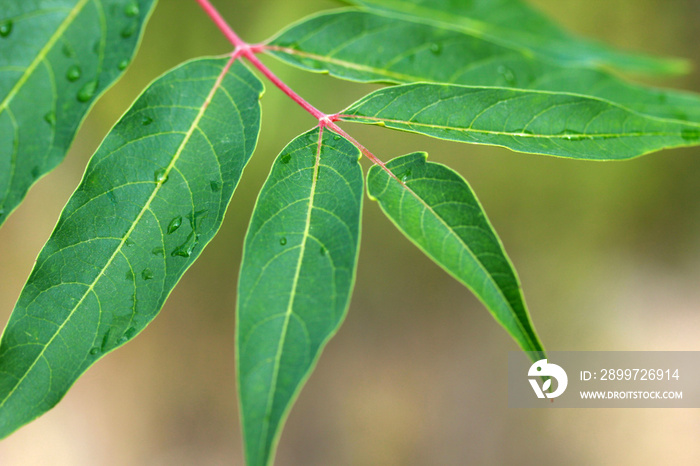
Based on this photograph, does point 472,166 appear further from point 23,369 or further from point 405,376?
point 23,369

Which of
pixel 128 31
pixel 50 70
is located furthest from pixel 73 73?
pixel 128 31

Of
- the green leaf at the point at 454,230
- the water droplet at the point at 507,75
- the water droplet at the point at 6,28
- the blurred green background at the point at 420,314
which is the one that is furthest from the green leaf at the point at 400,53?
the blurred green background at the point at 420,314

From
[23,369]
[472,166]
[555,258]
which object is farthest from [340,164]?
[555,258]

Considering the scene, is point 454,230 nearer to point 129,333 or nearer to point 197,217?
point 197,217

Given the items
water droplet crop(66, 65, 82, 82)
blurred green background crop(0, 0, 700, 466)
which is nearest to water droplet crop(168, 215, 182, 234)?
water droplet crop(66, 65, 82, 82)

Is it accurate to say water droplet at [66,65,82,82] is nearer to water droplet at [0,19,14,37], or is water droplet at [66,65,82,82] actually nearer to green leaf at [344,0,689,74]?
water droplet at [0,19,14,37]
